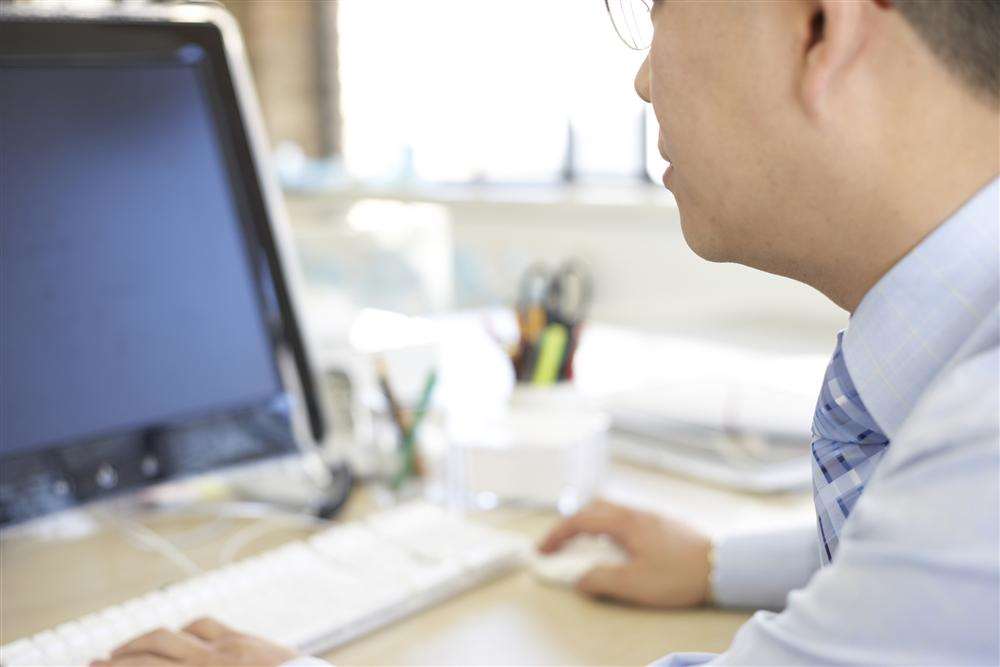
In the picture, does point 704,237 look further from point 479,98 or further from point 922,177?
point 479,98

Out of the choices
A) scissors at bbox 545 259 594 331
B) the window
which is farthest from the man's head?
the window

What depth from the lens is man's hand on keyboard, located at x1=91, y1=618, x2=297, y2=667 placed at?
0.64 meters

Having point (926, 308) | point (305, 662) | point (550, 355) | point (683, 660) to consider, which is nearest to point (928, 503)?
point (926, 308)

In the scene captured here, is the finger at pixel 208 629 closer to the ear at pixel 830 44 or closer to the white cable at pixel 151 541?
the white cable at pixel 151 541

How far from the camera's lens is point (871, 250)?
0.56m

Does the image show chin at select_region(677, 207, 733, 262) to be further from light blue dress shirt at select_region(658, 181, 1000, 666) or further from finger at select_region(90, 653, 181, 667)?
finger at select_region(90, 653, 181, 667)

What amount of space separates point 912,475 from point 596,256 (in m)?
2.12

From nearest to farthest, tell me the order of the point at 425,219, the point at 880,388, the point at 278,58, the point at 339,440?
the point at 880,388 < the point at 339,440 < the point at 425,219 < the point at 278,58

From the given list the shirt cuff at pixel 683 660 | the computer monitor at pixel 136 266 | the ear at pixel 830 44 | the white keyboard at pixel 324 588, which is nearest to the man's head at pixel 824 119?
the ear at pixel 830 44

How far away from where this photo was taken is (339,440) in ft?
3.60

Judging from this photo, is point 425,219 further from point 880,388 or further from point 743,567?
point 880,388

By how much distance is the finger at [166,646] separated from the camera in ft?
2.12

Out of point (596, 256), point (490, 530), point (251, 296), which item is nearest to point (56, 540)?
point (251, 296)

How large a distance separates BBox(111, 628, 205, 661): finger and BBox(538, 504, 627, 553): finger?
318 mm
